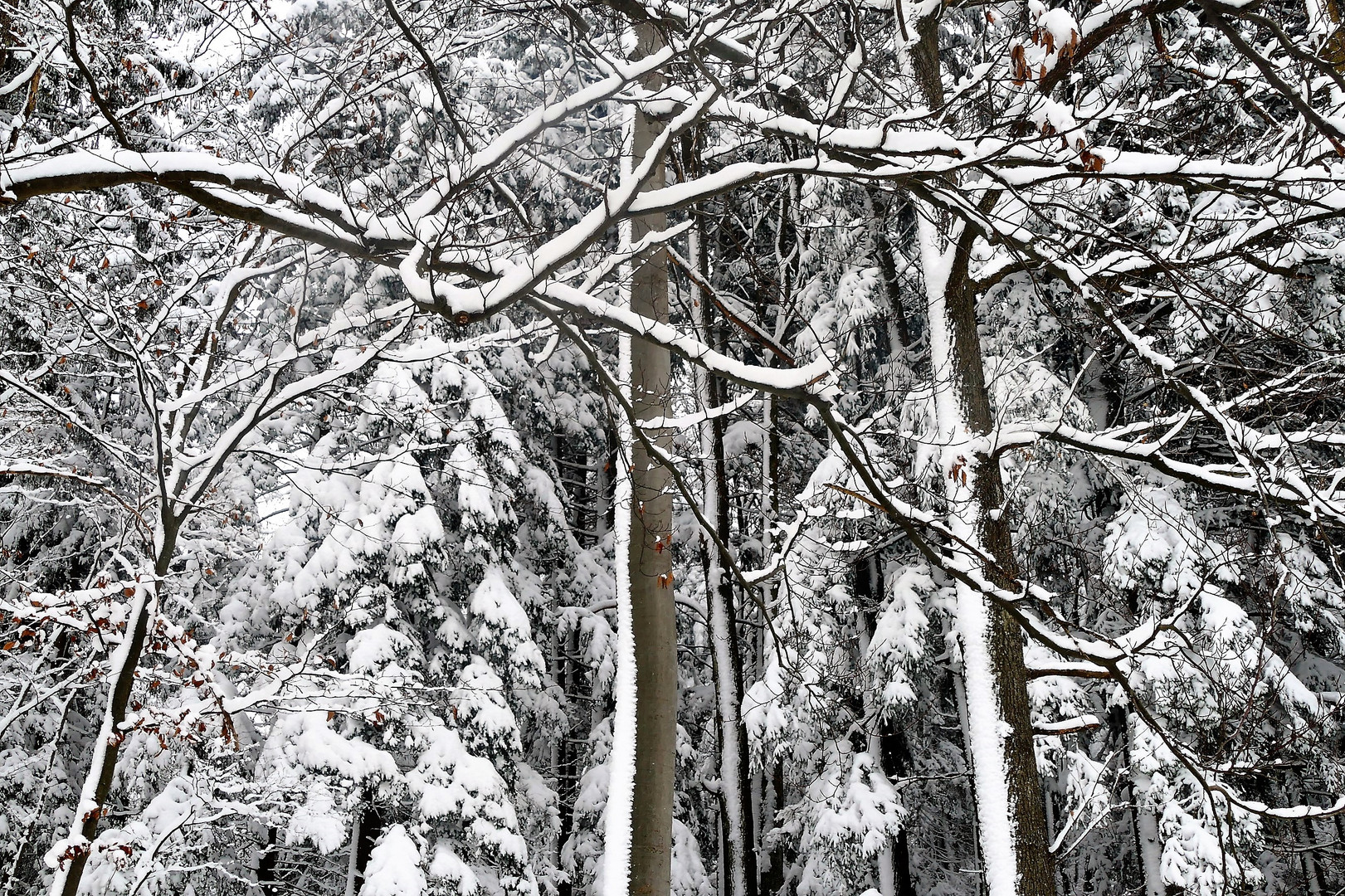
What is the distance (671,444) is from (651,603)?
156cm

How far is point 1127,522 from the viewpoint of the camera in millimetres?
9297

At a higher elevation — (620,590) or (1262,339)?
(1262,339)

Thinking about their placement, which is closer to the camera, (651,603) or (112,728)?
(651,603)

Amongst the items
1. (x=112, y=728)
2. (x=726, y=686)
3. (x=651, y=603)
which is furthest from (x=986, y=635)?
(x=726, y=686)

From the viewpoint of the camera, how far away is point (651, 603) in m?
4.80

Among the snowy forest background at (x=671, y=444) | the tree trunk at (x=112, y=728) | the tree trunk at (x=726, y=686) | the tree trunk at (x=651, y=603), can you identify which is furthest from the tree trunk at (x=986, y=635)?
the tree trunk at (x=112, y=728)

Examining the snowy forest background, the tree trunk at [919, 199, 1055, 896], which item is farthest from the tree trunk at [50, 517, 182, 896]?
the tree trunk at [919, 199, 1055, 896]

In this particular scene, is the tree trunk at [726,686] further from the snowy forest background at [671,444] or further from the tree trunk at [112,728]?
the tree trunk at [112,728]

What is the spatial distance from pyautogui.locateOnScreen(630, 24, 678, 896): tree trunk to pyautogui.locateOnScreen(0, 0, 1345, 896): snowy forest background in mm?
32

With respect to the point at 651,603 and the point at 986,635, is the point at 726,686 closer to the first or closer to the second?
the point at 986,635

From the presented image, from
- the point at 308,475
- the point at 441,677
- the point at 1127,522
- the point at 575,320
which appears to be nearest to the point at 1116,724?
the point at 1127,522

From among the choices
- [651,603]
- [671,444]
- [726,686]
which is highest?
[671,444]

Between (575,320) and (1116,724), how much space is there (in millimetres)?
8786

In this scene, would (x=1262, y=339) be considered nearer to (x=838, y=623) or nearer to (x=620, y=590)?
(x=620, y=590)
